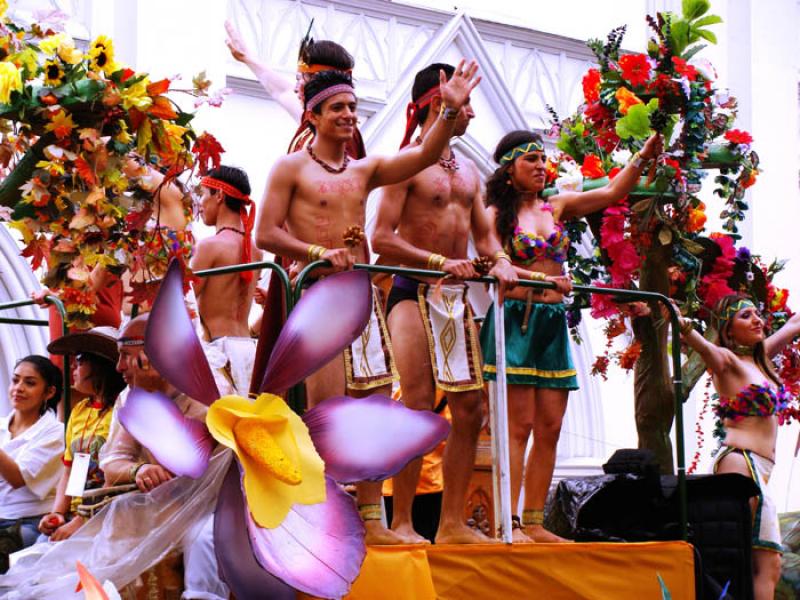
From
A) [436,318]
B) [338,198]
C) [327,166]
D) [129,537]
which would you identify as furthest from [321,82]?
[129,537]

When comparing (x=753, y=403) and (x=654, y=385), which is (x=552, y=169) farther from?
(x=753, y=403)

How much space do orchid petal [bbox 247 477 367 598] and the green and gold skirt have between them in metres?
2.01

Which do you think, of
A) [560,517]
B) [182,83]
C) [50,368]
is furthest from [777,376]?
[182,83]

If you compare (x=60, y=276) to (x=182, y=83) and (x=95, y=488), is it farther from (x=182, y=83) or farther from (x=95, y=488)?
(x=182, y=83)

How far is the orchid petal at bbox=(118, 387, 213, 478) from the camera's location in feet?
12.0

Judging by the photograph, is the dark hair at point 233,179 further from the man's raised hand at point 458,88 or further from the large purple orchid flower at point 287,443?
the large purple orchid flower at point 287,443

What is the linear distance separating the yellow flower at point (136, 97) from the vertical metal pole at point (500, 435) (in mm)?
1598

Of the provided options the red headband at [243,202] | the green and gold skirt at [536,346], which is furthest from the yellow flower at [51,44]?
the green and gold skirt at [536,346]

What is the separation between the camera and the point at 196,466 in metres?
3.68

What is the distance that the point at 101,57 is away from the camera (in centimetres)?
446

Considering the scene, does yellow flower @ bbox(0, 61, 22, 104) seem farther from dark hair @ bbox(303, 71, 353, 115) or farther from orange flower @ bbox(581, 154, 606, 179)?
orange flower @ bbox(581, 154, 606, 179)

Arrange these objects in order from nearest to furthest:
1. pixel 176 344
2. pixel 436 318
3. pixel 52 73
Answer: pixel 176 344
pixel 52 73
pixel 436 318

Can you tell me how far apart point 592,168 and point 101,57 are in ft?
12.3

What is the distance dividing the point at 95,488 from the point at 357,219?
141 cm
